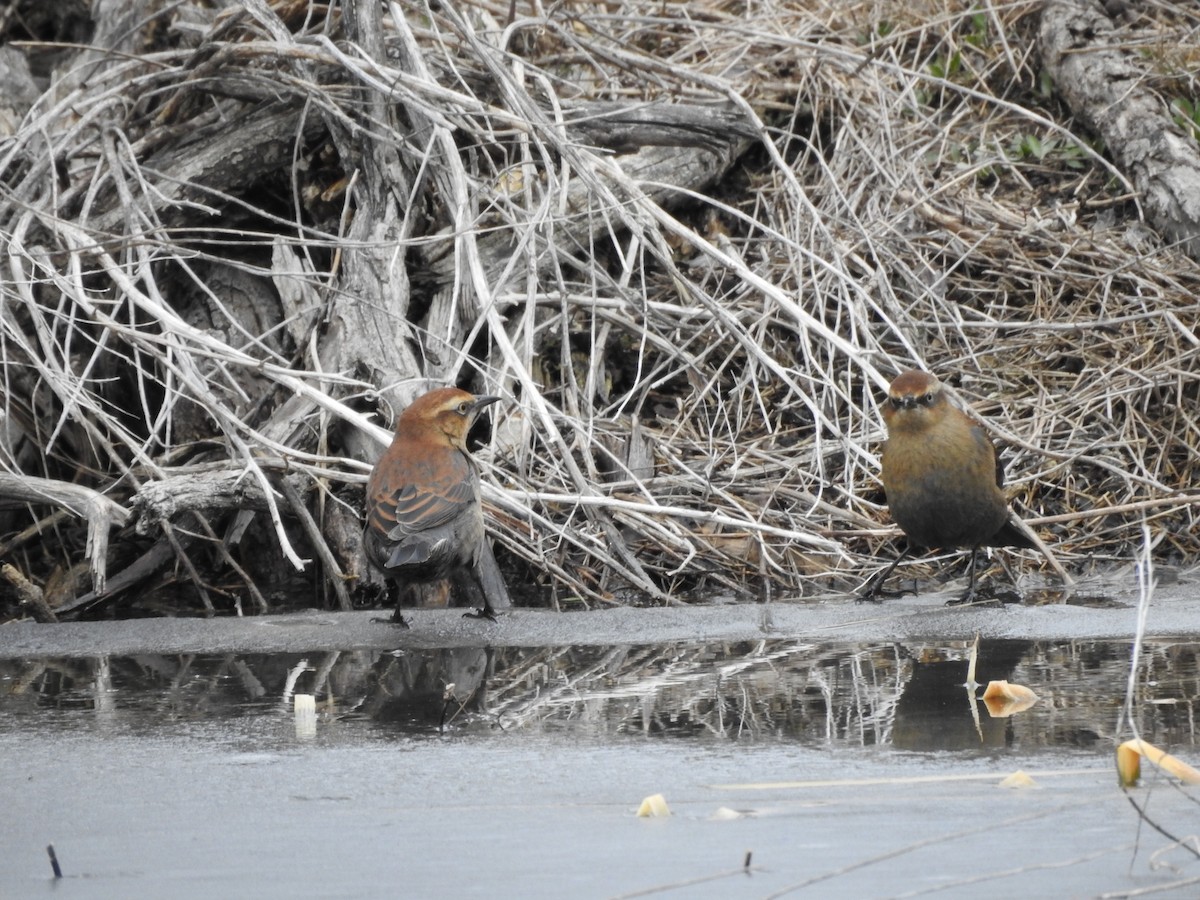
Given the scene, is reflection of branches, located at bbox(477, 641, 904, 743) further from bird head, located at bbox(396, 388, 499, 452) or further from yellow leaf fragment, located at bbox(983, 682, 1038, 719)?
bird head, located at bbox(396, 388, 499, 452)

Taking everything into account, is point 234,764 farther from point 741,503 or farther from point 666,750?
point 741,503

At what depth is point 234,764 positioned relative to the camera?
152 inches

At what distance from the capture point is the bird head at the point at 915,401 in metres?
6.05

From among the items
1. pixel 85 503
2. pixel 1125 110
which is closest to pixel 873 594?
pixel 85 503

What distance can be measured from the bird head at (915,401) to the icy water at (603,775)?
119 cm

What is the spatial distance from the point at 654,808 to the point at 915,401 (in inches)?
123

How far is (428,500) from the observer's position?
5.64m

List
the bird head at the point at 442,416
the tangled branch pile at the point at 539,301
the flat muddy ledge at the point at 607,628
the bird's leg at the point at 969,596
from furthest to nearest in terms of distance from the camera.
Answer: the tangled branch pile at the point at 539,301 → the bird head at the point at 442,416 → the bird's leg at the point at 969,596 → the flat muddy ledge at the point at 607,628

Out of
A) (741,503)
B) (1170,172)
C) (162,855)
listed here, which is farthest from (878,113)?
(162,855)

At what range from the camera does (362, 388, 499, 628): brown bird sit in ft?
18.4

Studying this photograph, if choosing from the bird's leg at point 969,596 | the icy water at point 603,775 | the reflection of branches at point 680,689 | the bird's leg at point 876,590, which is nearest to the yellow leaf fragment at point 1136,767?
the icy water at point 603,775

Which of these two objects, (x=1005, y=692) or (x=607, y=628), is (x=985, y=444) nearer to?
(x=607, y=628)

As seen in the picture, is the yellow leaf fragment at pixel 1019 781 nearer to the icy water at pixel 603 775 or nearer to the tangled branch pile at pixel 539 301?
the icy water at pixel 603 775

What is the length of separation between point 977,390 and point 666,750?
4368 mm
